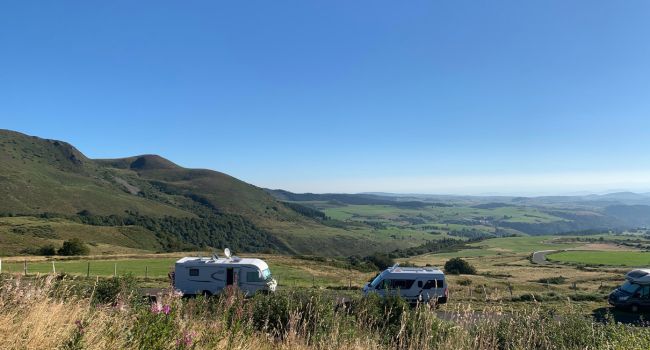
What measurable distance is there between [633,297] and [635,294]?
172 mm

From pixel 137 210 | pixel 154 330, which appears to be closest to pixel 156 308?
pixel 154 330

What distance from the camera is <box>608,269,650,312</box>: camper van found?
20.4m

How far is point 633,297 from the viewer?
20.6m

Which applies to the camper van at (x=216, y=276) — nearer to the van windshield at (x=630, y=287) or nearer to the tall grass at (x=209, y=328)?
the tall grass at (x=209, y=328)

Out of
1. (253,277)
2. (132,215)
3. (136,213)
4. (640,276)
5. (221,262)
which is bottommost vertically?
(132,215)

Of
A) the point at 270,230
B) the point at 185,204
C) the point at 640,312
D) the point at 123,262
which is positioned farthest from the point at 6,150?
the point at 640,312

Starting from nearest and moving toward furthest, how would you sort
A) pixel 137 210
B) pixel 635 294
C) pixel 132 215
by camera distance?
pixel 635 294 < pixel 132 215 < pixel 137 210

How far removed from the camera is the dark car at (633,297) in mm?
20391

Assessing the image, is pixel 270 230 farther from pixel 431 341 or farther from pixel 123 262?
pixel 431 341

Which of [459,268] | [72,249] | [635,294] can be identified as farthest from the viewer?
[459,268]

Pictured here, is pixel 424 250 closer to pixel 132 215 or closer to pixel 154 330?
pixel 132 215

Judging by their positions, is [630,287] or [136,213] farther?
[136,213]

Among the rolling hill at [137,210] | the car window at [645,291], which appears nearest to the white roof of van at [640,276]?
the car window at [645,291]

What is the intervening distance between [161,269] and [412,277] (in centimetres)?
2396
